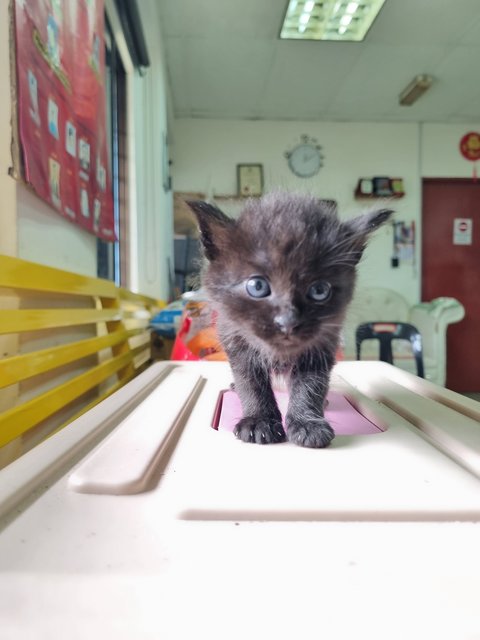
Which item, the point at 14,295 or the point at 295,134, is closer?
the point at 14,295

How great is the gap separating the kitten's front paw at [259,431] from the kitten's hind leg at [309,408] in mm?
16

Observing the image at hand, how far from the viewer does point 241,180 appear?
3748 millimetres

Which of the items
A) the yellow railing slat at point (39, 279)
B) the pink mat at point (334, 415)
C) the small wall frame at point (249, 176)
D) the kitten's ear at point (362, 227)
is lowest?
the pink mat at point (334, 415)

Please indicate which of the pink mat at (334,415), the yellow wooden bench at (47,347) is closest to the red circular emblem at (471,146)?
the yellow wooden bench at (47,347)

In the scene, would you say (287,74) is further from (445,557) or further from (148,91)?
(445,557)

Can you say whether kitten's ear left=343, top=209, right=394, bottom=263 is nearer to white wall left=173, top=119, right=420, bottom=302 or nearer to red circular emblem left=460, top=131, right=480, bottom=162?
white wall left=173, top=119, right=420, bottom=302

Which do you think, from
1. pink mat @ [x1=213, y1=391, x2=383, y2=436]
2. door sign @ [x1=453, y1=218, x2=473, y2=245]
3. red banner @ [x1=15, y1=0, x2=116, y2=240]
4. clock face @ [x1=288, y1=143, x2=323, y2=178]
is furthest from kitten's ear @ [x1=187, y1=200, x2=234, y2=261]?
door sign @ [x1=453, y1=218, x2=473, y2=245]

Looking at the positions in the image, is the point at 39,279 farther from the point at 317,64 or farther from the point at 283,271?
the point at 317,64

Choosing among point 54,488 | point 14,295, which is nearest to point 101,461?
point 54,488

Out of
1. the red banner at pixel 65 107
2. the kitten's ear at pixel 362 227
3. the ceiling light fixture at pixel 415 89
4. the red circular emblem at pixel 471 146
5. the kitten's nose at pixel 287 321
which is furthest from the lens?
the red circular emblem at pixel 471 146

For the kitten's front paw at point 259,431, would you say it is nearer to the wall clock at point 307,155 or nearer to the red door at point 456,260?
the wall clock at point 307,155

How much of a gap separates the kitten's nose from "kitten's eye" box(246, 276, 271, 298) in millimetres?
45

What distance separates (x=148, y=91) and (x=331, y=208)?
7.53 ft

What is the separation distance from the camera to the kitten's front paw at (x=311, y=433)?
1.88 feet
